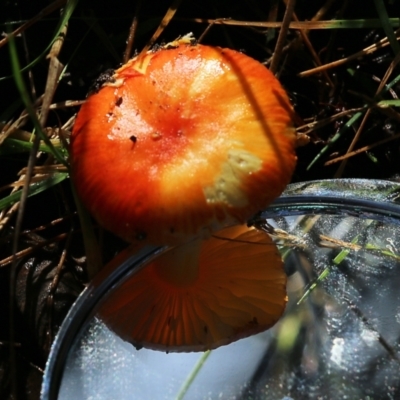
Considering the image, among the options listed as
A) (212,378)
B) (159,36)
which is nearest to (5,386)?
(212,378)

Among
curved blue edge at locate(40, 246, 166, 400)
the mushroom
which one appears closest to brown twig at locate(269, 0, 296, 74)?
the mushroom

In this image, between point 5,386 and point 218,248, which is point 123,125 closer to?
point 218,248

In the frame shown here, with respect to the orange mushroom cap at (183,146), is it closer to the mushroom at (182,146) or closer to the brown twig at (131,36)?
the mushroom at (182,146)

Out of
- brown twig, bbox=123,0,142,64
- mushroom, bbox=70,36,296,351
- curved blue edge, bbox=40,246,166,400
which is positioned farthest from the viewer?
brown twig, bbox=123,0,142,64

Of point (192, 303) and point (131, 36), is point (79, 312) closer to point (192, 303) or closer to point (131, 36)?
point (192, 303)

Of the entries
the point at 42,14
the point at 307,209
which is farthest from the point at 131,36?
the point at 307,209

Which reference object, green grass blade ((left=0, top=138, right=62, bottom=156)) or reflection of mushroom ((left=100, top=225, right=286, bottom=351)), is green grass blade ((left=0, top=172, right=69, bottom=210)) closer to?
green grass blade ((left=0, top=138, right=62, bottom=156))
